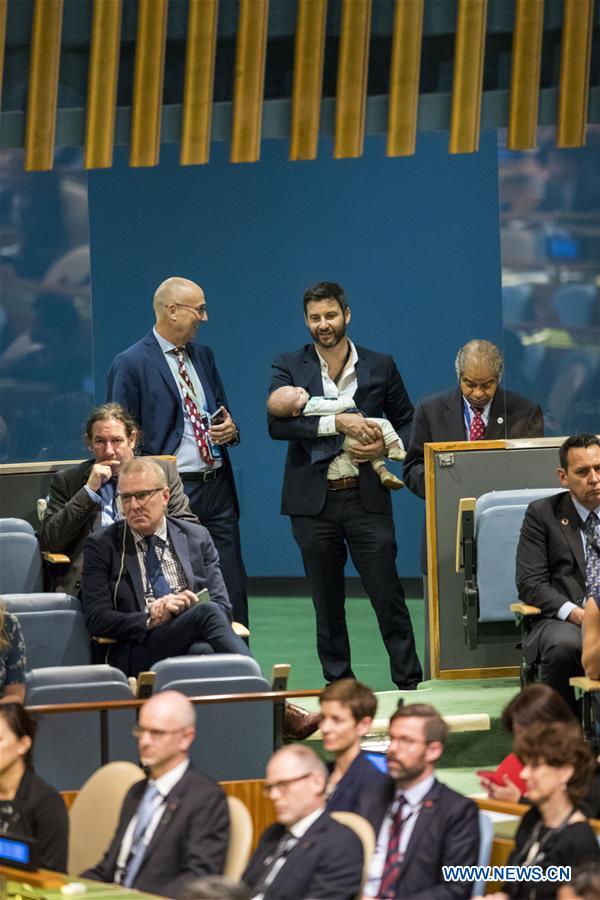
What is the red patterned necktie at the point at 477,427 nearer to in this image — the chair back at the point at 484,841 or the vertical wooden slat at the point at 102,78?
the vertical wooden slat at the point at 102,78

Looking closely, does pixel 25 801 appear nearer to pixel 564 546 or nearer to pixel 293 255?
pixel 564 546

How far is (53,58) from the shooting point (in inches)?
→ 220

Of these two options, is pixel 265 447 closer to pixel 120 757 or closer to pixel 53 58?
pixel 53 58

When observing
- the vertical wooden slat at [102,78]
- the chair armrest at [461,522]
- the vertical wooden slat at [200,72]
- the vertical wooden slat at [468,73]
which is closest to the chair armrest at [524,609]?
the chair armrest at [461,522]

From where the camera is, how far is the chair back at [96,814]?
3746mm

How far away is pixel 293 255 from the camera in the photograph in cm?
897

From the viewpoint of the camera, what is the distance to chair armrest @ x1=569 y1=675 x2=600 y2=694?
4545mm

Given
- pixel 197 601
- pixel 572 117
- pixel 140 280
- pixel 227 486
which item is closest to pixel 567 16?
pixel 572 117

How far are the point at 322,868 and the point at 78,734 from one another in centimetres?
126

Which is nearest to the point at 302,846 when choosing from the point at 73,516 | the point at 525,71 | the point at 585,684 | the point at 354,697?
the point at 354,697

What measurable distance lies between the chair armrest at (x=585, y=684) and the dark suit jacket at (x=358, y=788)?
3.44 feet

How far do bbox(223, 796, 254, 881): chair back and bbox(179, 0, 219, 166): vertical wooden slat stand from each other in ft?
9.11

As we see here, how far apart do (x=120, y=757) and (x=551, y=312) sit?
241 centimetres

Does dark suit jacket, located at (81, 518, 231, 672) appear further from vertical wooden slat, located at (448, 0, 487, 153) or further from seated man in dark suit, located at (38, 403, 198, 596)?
vertical wooden slat, located at (448, 0, 487, 153)
